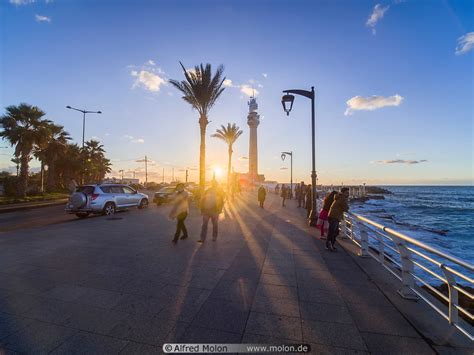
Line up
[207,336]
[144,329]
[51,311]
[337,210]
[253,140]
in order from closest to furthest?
[207,336], [144,329], [51,311], [337,210], [253,140]

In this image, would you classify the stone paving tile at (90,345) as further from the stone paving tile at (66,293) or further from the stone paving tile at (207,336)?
the stone paving tile at (66,293)

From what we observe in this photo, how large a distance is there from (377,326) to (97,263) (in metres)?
5.67

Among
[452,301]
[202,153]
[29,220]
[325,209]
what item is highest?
[202,153]

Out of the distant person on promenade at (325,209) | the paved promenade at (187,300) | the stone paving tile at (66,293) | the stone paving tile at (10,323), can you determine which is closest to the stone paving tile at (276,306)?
the paved promenade at (187,300)

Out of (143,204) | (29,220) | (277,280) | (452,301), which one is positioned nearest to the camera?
(452,301)

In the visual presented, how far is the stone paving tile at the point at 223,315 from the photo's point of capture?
10.6ft

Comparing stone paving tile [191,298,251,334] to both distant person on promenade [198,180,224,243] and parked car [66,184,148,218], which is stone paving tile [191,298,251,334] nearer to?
distant person on promenade [198,180,224,243]

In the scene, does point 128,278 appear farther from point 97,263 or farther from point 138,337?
point 138,337

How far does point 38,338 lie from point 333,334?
355 centimetres

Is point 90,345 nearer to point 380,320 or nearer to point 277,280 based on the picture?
point 277,280

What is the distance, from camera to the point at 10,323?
3256 millimetres

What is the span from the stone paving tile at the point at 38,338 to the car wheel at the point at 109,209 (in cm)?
1194

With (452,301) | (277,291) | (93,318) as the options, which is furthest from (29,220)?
(452,301)

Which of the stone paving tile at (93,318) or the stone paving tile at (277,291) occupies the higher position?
the stone paving tile at (93,318)
